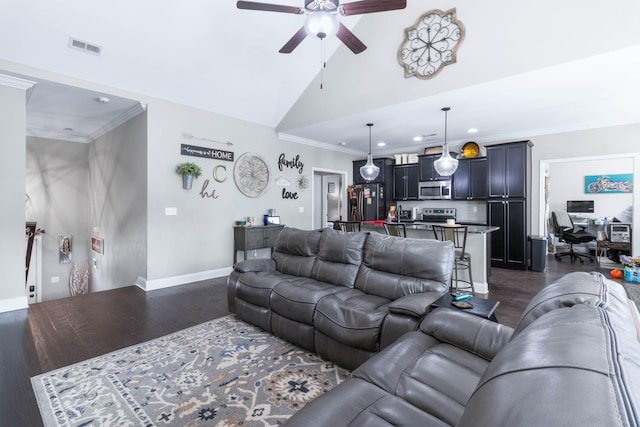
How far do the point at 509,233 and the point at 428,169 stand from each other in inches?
87.0

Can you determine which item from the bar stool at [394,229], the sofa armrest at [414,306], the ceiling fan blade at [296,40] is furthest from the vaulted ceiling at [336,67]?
the sofa armrest at [414,306]

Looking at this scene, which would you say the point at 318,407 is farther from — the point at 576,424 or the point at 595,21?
the point at 595,21

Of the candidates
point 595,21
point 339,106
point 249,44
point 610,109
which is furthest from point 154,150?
point 610,109

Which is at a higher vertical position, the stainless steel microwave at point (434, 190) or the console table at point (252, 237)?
the stainless steel microwave at point (434, 190)

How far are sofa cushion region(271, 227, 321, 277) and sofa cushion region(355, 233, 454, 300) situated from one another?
2.22 ft

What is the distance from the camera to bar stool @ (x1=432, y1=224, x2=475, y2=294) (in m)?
3.99

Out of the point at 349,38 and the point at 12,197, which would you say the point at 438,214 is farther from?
the point at 12,197

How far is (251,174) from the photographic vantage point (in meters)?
5.73

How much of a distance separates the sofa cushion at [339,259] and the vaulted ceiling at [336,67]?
7.81 feet

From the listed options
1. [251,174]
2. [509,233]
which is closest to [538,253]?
[509,233]

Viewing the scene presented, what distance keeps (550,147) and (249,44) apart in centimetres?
580

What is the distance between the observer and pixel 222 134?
5305 mm

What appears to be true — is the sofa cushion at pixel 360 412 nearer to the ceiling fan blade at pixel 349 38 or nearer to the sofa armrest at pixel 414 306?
the sofa armrest at pixel 414 306

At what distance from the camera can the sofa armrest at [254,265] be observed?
330 cm
